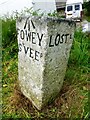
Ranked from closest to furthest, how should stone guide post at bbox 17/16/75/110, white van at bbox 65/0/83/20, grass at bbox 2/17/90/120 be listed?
stone guide post at bbox 17/16/75/110 → grass at bbox 2/17/90/120 → white van at bbox 65/0/83/20

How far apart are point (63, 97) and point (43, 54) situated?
24.8 inches

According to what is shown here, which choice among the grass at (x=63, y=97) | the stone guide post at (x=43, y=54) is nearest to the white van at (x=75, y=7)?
the grass at (x=63, y=97)

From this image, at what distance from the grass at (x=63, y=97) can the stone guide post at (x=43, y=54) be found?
0.09 m

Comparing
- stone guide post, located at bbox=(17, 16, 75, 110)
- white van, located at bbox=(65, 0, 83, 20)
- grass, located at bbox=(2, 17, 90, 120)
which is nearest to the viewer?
stone guide post, located at bbox=(17, 16, 75, 110)

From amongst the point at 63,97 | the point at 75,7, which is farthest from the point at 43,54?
the point at 75,7

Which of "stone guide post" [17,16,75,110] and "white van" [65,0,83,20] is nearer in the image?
"stone guide post" [17,16,75,110]

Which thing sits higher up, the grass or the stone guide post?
the stone guide post

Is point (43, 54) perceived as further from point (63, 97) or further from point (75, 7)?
point (75, 7)

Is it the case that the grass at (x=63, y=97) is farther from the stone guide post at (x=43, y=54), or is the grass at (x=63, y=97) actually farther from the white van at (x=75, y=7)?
the white van at (x=75, y=7)

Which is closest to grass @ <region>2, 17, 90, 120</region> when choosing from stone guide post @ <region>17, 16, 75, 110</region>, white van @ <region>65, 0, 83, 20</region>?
stone guide post @ <region>17, 16, 75, 110</region>

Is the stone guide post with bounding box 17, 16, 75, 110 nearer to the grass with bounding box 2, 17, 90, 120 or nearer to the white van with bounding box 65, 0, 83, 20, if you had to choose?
the grass with bounding box 2, 17, 90, 120

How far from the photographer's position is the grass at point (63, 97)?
3.21 metres

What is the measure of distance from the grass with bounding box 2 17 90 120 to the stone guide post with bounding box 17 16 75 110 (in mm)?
93

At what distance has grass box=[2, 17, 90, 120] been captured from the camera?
321 cm
